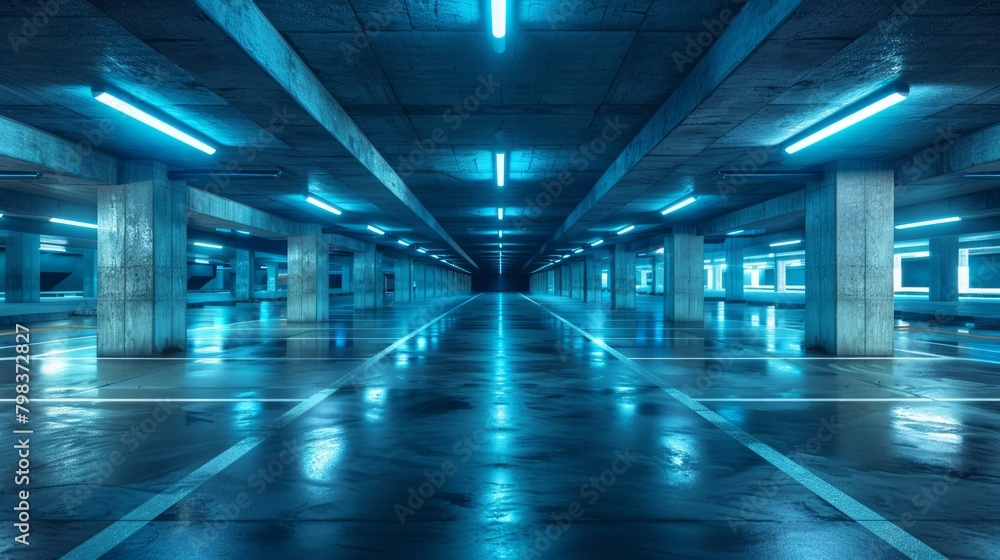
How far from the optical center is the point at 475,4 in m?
6.03

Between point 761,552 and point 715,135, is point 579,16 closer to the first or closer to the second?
point 715,135

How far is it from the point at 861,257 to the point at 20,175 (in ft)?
62.7

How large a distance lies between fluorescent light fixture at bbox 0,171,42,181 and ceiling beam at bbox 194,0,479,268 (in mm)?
6808

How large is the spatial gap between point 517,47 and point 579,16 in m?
1.06

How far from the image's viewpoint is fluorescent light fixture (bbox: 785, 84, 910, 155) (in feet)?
24.5

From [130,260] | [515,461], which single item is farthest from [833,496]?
[130,260]

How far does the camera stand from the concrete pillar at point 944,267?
122 feet

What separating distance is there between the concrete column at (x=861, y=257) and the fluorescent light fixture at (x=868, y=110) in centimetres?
380

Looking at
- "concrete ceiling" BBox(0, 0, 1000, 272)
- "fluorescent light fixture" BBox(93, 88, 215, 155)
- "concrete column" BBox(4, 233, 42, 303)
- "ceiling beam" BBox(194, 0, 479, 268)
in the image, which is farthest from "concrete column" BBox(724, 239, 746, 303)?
"concrete column" BBox(4, 233, 42, 303)

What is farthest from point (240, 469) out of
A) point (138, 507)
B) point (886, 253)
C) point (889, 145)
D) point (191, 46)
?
point (886, 253)

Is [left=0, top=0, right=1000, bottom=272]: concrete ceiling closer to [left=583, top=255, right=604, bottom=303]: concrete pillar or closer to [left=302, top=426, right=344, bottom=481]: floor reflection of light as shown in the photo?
[left=302, top=426, right=344, bottom=481]: floor reflection of light

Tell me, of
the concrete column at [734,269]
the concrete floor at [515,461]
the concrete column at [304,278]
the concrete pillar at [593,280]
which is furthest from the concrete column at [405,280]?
the concrete floor at [515,461]

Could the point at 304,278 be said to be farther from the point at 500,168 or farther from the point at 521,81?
the point at 521,81

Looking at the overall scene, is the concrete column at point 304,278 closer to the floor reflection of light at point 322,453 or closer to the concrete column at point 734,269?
the floor reflection of light at point 322,453
